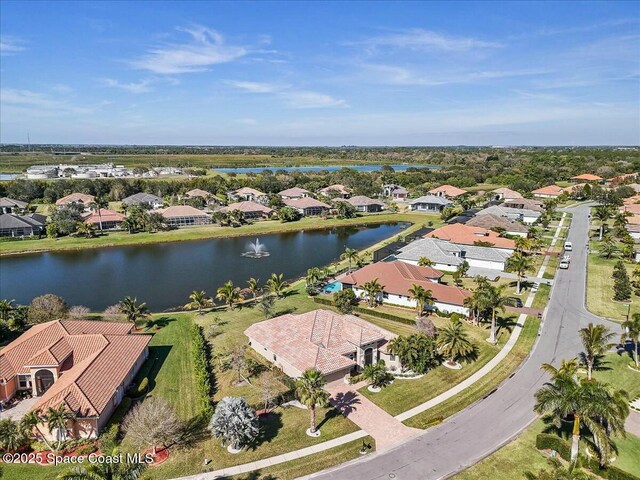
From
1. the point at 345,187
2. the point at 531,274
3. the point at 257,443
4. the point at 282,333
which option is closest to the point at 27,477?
the point at 257,443

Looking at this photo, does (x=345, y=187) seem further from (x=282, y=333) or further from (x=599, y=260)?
(x=282, y=333)

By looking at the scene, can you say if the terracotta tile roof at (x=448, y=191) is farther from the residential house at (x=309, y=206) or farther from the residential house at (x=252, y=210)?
the residential house at (x=252, y=210)

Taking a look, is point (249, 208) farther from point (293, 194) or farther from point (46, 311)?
point (46, 311)

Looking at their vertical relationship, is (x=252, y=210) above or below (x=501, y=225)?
below

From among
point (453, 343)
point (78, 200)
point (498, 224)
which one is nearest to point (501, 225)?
point (498, 224)

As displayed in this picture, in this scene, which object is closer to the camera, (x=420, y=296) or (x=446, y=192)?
(x=420, y=296)

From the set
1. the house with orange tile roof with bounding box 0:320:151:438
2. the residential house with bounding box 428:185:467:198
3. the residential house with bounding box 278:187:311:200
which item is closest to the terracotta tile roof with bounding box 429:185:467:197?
the residential house with bounding box 428:185:467:198
